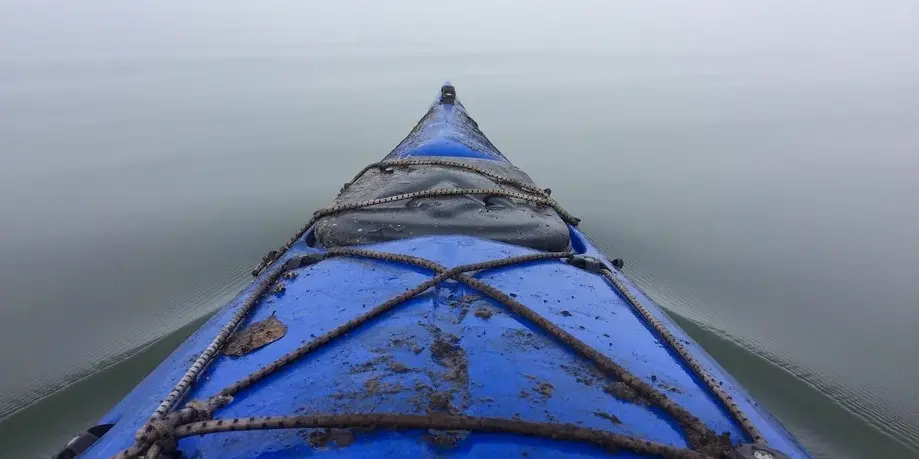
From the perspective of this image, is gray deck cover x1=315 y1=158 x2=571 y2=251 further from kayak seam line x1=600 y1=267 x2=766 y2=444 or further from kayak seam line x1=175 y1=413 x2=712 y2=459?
kayak seam line x1=175 y1=413 x2=712 y2=459

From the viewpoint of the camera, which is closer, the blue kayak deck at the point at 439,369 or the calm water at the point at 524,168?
the blue kayak deck at the point at 439,369

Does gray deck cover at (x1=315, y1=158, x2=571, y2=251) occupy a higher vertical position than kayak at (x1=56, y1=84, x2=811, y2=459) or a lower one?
higher

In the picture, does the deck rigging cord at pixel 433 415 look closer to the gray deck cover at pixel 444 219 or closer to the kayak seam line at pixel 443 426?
the kayak seam line at pixel 443 426

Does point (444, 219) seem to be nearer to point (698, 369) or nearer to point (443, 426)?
point (698, 369)

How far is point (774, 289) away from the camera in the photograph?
591 cm

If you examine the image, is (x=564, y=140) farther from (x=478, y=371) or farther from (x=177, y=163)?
(x=478, y=371)

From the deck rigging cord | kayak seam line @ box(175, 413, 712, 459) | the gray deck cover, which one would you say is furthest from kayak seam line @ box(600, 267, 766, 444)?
the gray deck cover

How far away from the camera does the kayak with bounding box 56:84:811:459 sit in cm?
174

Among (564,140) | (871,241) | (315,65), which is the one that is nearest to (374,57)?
(315,65)

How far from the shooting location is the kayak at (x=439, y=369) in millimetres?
1735

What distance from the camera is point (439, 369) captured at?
6.63 feet

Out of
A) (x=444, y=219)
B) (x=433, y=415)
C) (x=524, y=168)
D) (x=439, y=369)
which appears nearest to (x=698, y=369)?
(x=439, y=369)

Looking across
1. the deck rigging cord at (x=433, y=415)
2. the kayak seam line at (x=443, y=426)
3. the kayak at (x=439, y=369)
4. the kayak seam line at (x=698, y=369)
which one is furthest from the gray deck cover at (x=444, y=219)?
the kayak seam line at (x=443, y=426)

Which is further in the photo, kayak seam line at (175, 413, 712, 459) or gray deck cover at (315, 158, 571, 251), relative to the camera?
gray deck cover at (315, 158, 571, 251)
